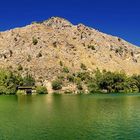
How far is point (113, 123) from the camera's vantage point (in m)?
71.9

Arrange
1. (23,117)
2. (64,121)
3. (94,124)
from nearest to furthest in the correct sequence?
(94,124)
(64,121)
(23,117)

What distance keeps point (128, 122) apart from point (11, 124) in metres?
24.7

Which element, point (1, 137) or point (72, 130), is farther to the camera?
point (72, 130)

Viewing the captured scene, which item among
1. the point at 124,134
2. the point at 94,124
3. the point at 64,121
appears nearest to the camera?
the point at 124,134

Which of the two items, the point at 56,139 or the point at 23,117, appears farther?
the point at 23,117

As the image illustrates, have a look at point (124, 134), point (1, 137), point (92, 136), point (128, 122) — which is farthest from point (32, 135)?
point (128, 122)

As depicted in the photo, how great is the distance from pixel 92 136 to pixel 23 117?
29.0 meters

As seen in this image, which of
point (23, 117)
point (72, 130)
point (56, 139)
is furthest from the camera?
point (23, 117)

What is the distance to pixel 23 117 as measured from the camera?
8325cm

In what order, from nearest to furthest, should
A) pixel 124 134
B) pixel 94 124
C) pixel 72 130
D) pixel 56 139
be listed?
pixel 56 139, pixel 124 134, pixel 72 130, pixel 94 124

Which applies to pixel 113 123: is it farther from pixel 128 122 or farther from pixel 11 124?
pixel 11 124

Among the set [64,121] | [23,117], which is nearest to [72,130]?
[64,121]

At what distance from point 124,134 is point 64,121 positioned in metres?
19.1

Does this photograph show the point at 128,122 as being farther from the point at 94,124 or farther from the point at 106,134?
the point at 106,134
